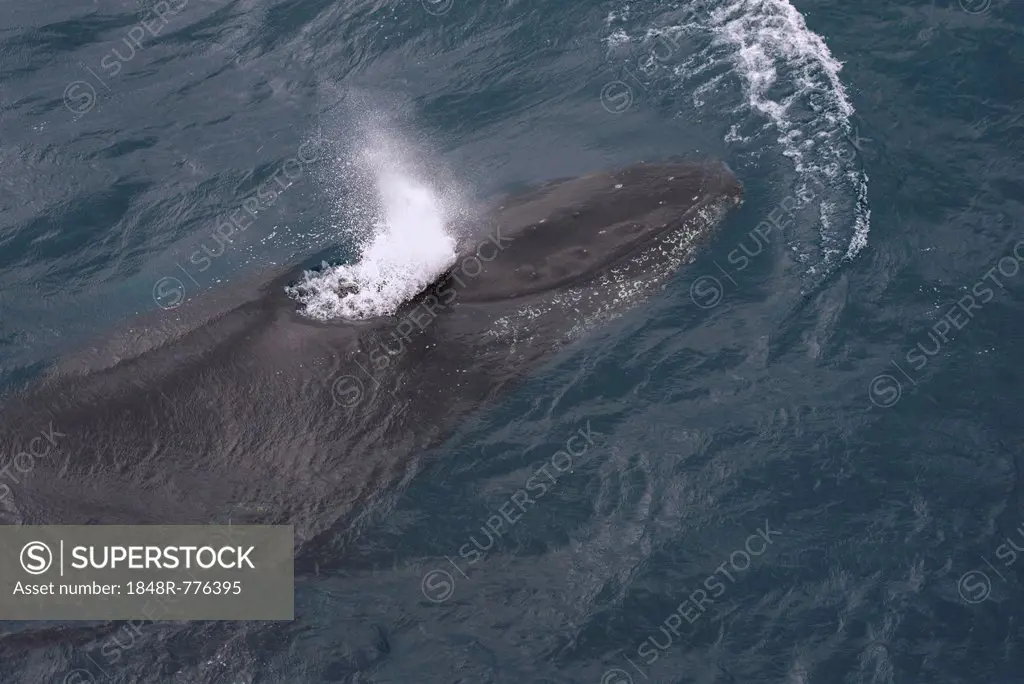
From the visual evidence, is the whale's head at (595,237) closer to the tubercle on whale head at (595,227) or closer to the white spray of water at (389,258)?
the tubercle on whale head at (595,227)

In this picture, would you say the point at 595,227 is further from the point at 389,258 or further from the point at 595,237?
the point at 389,258

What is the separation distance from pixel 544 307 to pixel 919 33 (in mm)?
18646

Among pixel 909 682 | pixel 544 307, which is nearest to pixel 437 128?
pixel 544 307

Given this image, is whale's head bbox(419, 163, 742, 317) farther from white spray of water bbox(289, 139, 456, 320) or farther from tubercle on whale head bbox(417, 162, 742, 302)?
white spray of water bbox(289, 139, 456, 320)

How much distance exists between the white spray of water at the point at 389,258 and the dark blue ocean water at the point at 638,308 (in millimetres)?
1183

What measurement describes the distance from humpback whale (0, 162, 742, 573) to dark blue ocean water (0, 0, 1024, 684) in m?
0.92

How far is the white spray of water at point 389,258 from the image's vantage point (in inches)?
1108

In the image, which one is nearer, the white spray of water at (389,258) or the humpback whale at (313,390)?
the humpback whale at (313,390)

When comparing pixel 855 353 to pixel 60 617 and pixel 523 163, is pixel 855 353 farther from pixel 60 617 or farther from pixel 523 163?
pixel 60 617

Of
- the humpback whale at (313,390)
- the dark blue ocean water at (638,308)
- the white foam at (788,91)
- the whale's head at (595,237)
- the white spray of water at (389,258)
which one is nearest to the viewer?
the dark blue ocean water at (638,308)

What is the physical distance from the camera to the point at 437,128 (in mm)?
34969
